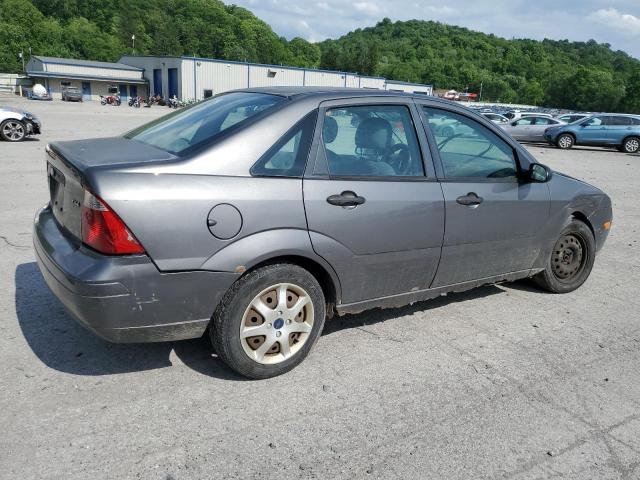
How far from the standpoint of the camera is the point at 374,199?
11.4ft

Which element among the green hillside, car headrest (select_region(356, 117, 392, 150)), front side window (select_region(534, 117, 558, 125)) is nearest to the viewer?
car headrest (select_region(356, 117, 392, 150))

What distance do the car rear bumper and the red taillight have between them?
42mm

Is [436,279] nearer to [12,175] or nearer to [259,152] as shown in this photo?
[259,152]

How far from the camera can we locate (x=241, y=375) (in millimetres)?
3309

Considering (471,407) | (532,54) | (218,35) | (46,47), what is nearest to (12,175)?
(471,407)

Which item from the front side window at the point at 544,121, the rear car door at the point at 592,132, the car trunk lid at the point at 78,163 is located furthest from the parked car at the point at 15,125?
the rear car door at the point at 592,132

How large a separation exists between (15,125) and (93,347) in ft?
44.0

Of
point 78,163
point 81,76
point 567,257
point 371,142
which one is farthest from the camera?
point 81,76

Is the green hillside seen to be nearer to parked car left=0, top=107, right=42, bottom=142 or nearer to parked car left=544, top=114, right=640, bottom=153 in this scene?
parked car left=544, top=114, right=640, bottom=153

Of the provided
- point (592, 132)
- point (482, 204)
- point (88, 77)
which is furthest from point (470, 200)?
point (88, 77)

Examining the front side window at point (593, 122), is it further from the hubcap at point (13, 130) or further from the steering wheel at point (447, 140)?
the steering wheel at point (447, 140)

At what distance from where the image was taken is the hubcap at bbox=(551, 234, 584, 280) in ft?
16.3

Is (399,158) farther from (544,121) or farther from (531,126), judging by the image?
(544,121)

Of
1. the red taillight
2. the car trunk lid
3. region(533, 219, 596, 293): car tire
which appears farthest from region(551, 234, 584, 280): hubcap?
the red taillight
